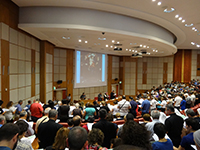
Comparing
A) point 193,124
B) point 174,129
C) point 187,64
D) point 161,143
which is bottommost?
point 174,129

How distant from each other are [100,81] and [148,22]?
987 centimetres

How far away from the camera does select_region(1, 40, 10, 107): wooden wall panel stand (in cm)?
652

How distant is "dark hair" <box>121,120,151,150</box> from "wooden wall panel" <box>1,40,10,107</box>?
6.59 meters

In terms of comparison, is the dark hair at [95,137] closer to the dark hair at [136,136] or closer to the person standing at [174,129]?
the dark hair at [136,136]

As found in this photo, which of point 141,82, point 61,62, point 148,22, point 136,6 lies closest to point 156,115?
point 136,6

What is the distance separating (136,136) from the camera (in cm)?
154

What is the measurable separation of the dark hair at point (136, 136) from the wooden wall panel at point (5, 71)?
6.59m

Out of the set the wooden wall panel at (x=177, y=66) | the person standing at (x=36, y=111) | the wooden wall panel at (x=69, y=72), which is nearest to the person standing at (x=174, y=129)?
the person standing at (x=36, y=111)

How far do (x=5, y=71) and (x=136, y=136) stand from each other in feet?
22.9

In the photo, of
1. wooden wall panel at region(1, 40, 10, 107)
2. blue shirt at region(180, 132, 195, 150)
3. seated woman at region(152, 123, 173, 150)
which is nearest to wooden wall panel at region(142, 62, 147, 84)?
wooden wall panel at region(1, 40, 10, 107)

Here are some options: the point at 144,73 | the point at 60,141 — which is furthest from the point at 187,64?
the point at 60,141

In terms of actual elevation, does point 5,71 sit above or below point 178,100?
above

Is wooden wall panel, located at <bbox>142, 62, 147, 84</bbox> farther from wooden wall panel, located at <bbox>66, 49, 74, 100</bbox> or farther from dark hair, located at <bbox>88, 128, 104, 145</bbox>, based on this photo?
dark hair, located at <bbox>88, 128, 104, 145</bbox>

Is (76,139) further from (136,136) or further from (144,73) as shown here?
(144,73)
